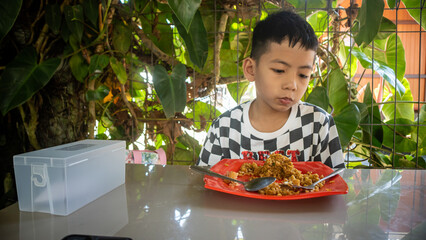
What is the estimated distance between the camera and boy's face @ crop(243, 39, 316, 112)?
1024 millimetres

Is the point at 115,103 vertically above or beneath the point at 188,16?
beneath

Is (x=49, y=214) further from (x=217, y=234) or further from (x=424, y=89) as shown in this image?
(x=424, y=89)

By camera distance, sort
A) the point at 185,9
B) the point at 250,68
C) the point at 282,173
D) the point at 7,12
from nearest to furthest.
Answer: the point at 282,173 < the point at 185,9 < the point at 7,12 < the point at 250,68

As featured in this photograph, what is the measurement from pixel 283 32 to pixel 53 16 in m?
0.99

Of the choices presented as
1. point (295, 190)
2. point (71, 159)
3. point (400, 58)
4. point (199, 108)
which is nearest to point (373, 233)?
point (295, 190)

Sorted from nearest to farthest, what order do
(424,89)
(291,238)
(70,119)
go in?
(291,238) < (70,119) < (424,89)

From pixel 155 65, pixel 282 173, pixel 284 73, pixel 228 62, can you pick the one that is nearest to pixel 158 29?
pixel 155 65

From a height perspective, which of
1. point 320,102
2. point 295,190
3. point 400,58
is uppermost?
point 400,58

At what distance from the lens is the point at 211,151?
4.17 ft

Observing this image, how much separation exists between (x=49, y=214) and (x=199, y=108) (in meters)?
1.57

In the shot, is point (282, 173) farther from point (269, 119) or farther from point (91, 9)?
point (91, 9)

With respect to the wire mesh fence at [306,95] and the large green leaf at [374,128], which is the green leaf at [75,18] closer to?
the wire mesh fence at [306,95]

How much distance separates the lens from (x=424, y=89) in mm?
6672

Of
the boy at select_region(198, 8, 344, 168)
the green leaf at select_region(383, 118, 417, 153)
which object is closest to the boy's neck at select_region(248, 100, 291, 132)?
the boy at select_region(198, 8, 344, 168)
